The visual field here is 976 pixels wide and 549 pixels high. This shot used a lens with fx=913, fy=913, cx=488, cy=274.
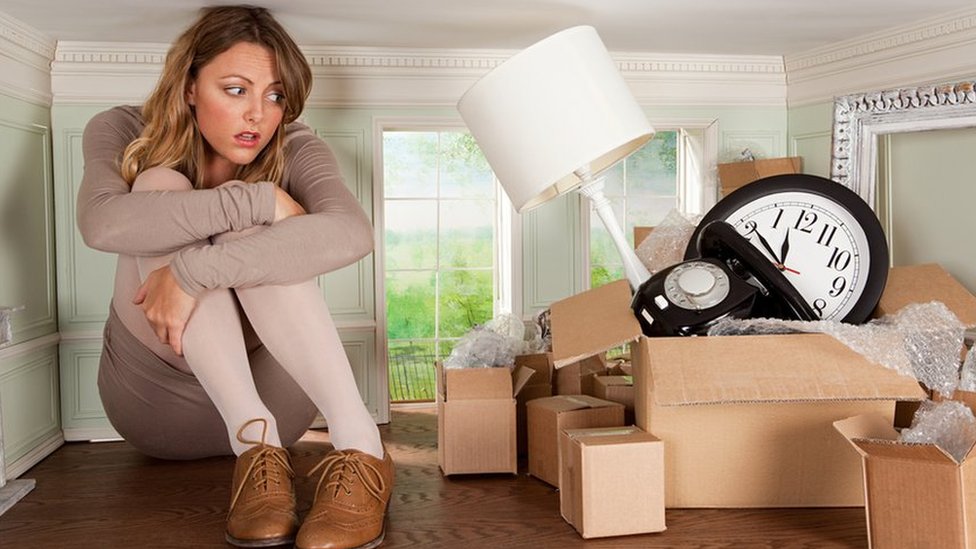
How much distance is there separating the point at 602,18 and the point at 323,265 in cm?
144

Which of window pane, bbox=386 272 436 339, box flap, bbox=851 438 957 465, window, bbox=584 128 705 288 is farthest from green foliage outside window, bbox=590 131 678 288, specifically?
box flap, bbox=851 438 957 465

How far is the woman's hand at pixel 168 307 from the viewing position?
202cm

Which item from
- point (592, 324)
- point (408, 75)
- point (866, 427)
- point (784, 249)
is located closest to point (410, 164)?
point (408, 75)

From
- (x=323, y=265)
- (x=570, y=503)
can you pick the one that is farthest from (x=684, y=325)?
(x=323, y=265)

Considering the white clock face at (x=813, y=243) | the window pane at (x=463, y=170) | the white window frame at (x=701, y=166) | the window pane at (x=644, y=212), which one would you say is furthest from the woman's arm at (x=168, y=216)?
the window pane at (x=463, y=170)

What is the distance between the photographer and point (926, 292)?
7.82 feet

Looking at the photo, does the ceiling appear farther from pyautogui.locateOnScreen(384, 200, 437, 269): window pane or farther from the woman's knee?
pyautogui.locateOnScreen(384, 200, 437, 269): window pane

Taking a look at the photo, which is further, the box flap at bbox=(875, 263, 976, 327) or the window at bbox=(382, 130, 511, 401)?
the window at bbox=(382, 130, 511, 401)

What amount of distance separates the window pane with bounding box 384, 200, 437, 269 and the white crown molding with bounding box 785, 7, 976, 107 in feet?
8.95

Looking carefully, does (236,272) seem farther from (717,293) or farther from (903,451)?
(903,451)

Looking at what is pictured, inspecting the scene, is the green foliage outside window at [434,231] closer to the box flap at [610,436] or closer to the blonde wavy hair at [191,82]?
the blonde wavy hair at [191,82]

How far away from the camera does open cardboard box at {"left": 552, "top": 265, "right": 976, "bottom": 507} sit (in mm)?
1988

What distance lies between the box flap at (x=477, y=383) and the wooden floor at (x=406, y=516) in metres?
0.24

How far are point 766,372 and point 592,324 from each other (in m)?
0.41
